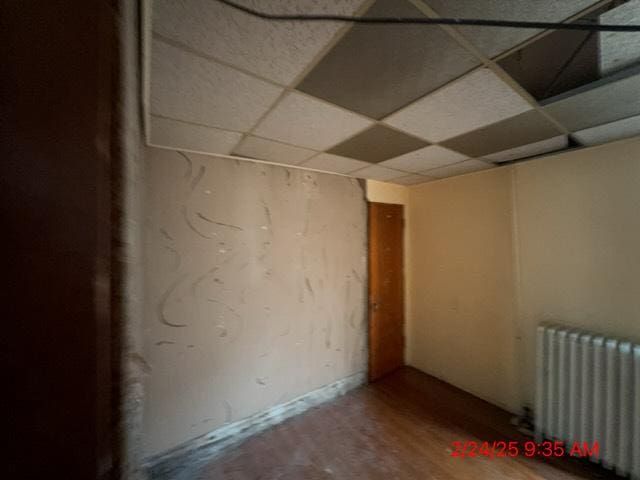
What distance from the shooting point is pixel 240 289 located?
203 cm

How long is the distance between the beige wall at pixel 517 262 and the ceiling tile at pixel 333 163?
4.06 feet

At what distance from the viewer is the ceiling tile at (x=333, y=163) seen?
2105 millimetres

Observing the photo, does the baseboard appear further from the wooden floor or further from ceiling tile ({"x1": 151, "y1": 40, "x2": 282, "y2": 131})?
ceiling tile ({"x1": 151, "y1": 40, "x2": 282, "y2": 131})

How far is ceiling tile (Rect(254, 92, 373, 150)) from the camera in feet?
4.24

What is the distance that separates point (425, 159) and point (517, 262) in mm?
1331

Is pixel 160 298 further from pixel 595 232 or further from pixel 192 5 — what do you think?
pixel 595 232

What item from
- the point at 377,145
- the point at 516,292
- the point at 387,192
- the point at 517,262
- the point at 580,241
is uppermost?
the point at 377,145

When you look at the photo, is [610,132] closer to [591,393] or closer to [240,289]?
[591,393]

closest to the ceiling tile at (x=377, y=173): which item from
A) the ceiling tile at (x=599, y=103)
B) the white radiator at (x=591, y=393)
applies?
the ceiling tile at (x=599, y=103)

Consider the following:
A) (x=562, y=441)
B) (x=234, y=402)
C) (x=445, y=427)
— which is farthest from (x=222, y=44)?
(x=562, y=441)

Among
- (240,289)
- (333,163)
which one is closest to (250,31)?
(333,163)

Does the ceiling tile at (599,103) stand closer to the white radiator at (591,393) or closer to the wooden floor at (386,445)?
the white radiator at (591,393)

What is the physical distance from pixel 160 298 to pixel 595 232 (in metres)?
3.38
